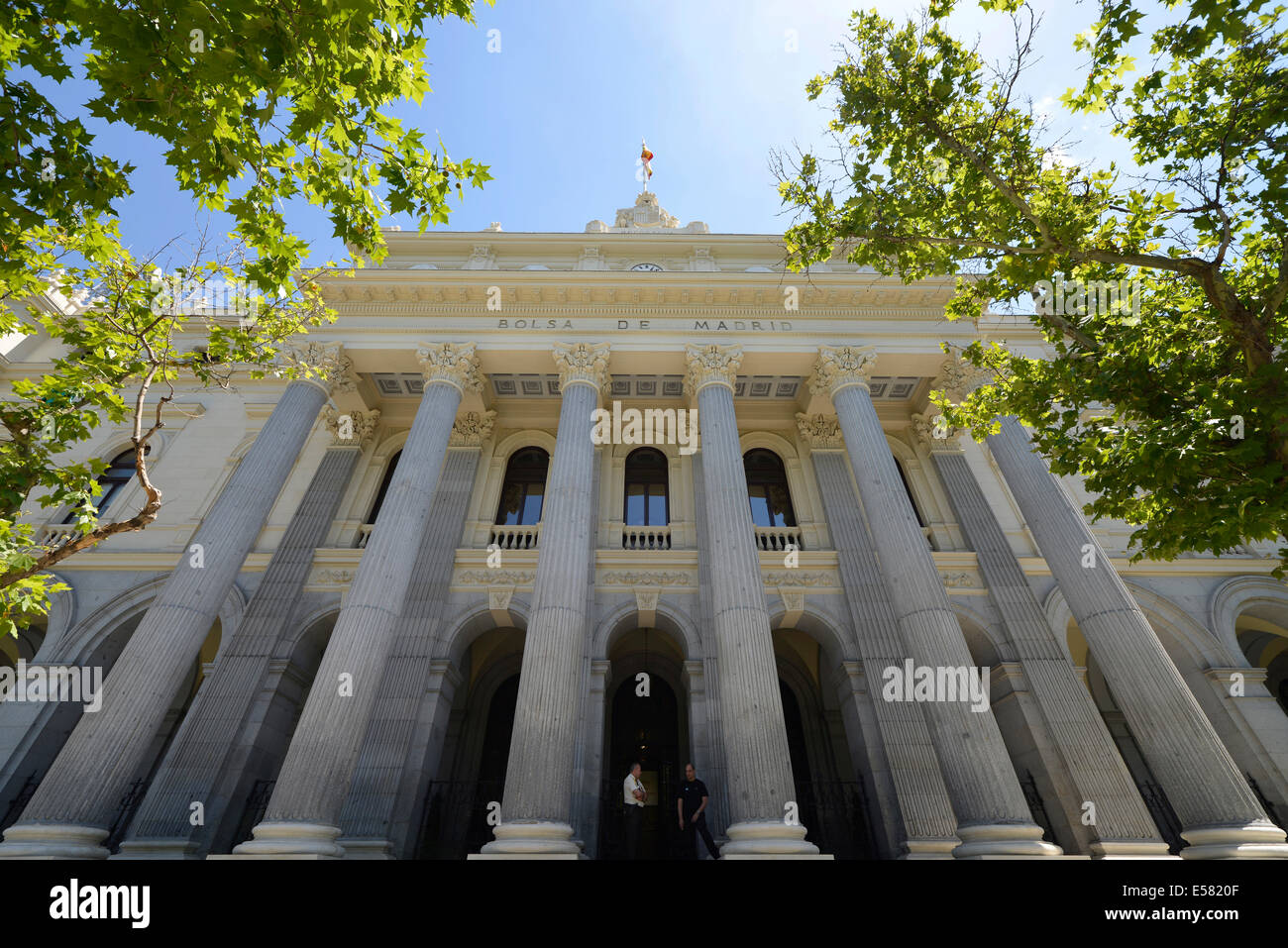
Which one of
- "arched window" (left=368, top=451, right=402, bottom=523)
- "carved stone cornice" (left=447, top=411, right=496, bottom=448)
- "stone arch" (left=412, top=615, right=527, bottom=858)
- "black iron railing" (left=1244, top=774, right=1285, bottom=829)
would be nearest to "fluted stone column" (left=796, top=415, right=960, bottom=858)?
"black iron railing" (left=1244, top=774, right=1285, bottom=829)

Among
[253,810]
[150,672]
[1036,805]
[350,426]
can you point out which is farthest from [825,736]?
[350,426]

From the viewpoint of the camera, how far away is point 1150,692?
8461 mm

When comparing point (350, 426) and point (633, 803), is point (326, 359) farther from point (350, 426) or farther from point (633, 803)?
point (633, 803)

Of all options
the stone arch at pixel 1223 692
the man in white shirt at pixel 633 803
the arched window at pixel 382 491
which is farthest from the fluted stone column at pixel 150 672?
the stone arch at pixel 1223 692

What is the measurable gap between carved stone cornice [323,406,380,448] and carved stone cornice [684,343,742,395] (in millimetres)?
8887

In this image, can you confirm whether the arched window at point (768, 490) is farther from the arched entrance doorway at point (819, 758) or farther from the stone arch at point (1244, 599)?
the stone arch at point (1244, 599)

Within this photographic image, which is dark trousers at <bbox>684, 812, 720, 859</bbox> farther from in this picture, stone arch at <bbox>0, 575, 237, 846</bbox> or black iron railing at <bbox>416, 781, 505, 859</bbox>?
stone arch at <bbox>0, 575, 237, 846</bbox>

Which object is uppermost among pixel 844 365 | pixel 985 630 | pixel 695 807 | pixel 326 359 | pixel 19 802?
pixel 326 359

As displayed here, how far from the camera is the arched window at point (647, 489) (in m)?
14.8

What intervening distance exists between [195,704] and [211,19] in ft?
38.3

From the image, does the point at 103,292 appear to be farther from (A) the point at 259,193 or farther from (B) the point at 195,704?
(B) the point at 195,704

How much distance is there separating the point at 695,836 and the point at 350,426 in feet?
41.7

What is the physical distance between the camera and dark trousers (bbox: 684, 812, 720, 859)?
8.77 meters

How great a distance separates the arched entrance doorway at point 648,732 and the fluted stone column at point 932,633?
18.5 ft
